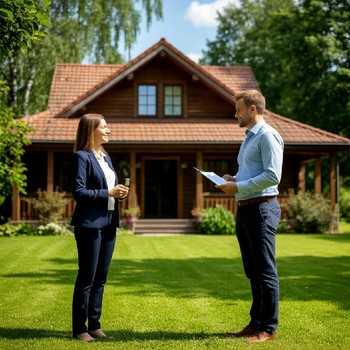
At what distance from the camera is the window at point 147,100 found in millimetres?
22906

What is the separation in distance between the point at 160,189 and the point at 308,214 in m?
5.72

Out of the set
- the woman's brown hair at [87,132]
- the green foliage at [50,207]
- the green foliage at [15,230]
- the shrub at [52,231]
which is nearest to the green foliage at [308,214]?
the shrub at [52,231]

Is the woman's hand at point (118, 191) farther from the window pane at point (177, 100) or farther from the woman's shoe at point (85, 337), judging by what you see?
the window pane at point (177, 100)

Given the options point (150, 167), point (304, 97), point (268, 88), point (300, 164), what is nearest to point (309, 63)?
point (304, 97)

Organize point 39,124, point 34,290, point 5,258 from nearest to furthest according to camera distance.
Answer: point 34,290, point 5,258, point 39,124

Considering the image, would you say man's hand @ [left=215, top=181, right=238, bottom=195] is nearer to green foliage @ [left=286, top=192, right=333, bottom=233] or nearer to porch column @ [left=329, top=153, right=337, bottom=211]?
green foliage @ [left=286, top=192, right=333, bottom=233]

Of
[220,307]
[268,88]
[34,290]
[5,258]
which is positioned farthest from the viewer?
[268,88]

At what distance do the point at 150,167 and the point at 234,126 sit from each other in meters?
3.54

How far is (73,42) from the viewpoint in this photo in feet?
100

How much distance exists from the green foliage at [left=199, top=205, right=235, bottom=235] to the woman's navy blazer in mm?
14665

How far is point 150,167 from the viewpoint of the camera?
23500 millimetres

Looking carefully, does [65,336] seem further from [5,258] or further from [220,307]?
[5,258]

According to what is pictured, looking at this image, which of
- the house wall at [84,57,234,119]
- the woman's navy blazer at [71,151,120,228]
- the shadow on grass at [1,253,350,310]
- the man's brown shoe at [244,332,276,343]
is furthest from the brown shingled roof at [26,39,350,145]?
the man's brown shoe at [244,332,276,343]

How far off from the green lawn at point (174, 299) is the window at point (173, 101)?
958cm
